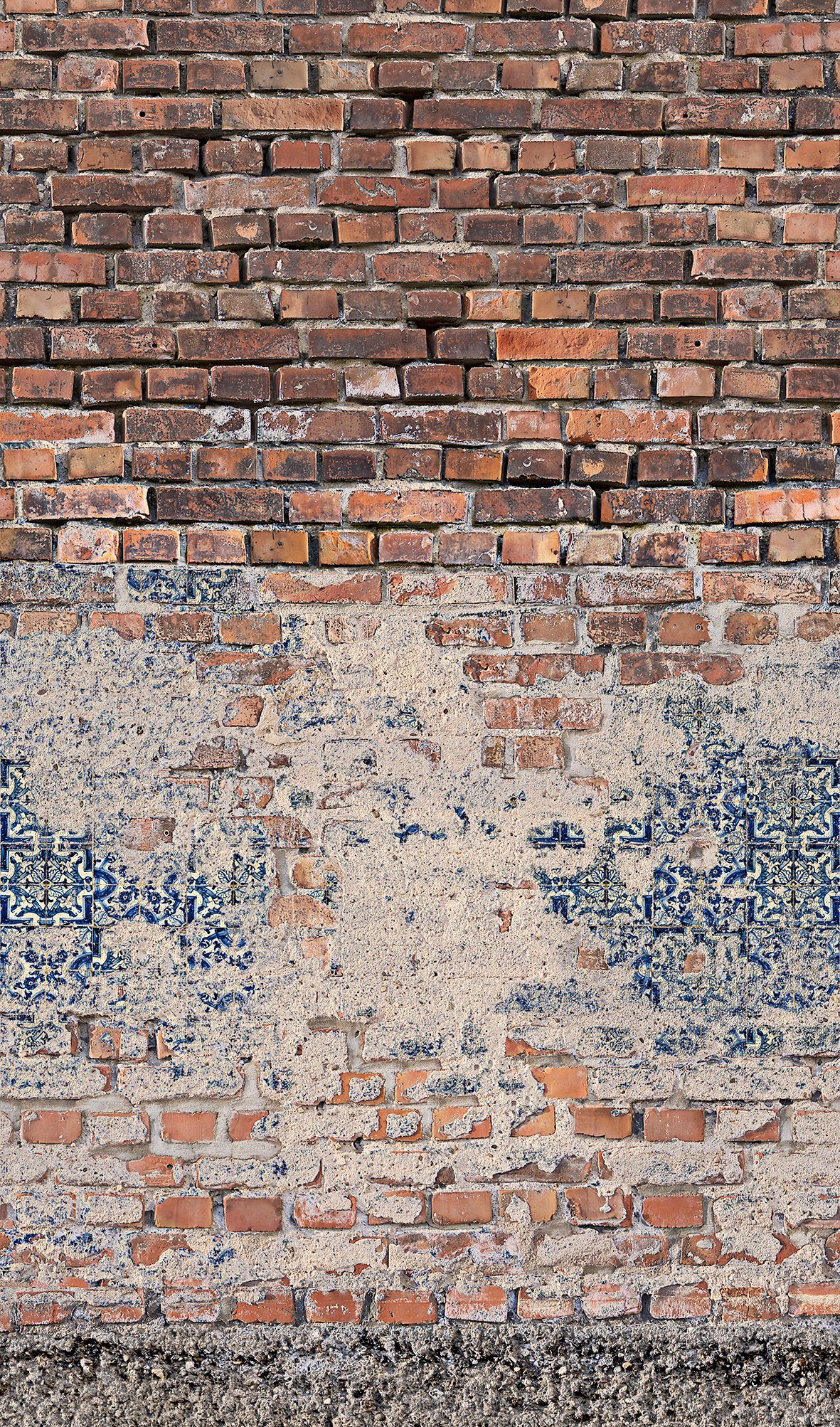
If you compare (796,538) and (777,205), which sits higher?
(777,205)

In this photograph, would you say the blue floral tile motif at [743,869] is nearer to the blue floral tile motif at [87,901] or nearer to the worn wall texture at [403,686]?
the worn wall texture at [403,686]

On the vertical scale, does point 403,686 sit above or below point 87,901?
above

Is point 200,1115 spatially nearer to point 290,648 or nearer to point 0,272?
point 290,648

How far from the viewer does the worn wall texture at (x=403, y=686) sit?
2133 mm

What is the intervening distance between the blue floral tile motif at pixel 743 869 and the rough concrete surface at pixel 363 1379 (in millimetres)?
727

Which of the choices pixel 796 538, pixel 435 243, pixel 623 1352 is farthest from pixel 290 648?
pixel 623 1352

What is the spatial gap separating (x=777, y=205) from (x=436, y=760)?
1313 mm

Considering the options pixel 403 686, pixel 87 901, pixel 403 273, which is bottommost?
pixel 87 901

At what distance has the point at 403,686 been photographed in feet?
7.06

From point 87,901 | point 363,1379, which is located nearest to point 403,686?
point 87,901

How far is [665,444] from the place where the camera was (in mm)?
2166

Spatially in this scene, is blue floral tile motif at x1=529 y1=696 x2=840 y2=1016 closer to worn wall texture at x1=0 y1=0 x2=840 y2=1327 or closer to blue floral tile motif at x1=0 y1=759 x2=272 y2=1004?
worn wall texture at x1=0 y1=0 x2=840 y2=1327

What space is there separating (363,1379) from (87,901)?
42.9 inches

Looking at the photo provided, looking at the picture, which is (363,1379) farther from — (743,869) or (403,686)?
(403,686)
